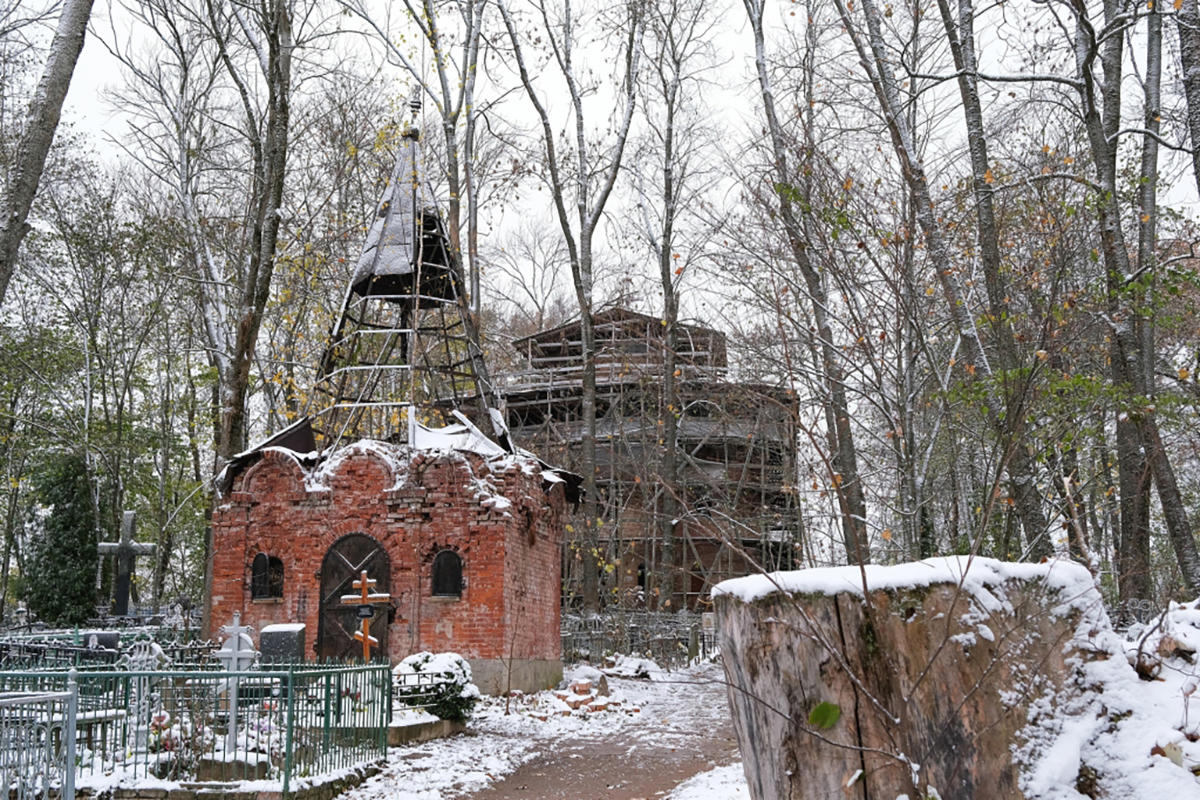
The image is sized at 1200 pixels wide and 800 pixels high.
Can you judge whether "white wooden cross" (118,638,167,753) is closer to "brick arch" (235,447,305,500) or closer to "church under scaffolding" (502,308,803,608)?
"brick arch" (235,447,305,500)

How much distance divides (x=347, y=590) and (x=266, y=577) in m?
1.57

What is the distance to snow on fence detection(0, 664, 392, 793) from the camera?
847cm

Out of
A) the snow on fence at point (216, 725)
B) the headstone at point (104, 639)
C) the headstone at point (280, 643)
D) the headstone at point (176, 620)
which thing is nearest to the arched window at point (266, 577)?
the headstone at point (104, 639)

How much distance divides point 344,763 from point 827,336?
6.58 meters

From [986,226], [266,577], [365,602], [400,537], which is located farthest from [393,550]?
[986,226]

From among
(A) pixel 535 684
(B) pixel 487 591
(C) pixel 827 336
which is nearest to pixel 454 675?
(B) pixel 487 591

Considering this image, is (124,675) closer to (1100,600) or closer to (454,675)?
(454,675)

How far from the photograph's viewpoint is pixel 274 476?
1716 centimetres

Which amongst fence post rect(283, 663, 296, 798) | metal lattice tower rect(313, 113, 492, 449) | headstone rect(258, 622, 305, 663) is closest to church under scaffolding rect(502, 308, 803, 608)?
metal lattice tower rect(313, 113, 492, 449)

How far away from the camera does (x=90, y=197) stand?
91.6 feet

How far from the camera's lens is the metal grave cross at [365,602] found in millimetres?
13820

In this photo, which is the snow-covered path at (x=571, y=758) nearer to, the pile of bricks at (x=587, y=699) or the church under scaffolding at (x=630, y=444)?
the pile of bricks at (x=587, y=699)

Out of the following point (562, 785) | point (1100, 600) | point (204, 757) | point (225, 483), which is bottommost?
point (562, 785)

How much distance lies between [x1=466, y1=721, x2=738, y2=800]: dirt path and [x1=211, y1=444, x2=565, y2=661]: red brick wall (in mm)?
3701
